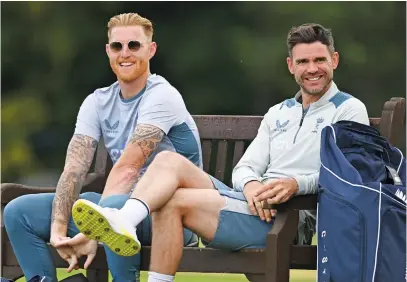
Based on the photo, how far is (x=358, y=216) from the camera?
4.44 m

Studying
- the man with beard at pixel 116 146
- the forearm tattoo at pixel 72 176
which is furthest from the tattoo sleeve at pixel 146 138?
the forearm tattoo at pixel 72 176

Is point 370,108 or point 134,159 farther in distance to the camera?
point 370,108

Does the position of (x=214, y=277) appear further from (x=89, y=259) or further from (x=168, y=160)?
(x=168, y=160)

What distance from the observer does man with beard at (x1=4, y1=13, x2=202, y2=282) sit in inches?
197

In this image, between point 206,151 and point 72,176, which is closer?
point 72,176

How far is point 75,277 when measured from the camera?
4.87 metres

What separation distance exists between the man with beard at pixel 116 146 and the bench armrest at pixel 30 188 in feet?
0.99

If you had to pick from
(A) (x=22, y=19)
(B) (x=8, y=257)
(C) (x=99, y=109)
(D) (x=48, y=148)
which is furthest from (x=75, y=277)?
(A) (x=22, y=19)

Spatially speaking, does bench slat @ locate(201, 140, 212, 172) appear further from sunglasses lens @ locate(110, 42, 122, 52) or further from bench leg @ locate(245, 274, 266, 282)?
bench leg @ locate(245, 274, 266, 282)

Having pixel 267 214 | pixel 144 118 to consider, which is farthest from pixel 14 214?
pixel 267 214

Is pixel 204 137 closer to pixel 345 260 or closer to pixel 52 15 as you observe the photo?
pixel 345 260

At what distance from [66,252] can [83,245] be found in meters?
0.09

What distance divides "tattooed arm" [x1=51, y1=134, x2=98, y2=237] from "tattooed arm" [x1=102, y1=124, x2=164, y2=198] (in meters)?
0.21

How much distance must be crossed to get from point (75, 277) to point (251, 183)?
81 cm
